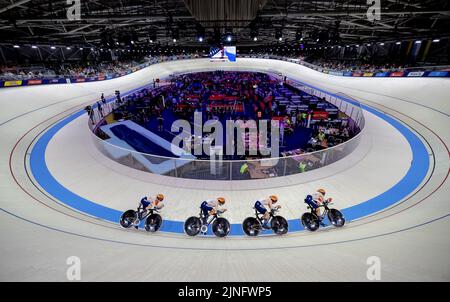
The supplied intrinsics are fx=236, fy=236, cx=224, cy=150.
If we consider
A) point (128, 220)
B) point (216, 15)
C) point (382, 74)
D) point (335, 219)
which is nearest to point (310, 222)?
point (335, 219)

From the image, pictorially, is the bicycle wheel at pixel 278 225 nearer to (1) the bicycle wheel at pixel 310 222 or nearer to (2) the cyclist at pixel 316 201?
(1) the bicycle wheel at pixel 310 222

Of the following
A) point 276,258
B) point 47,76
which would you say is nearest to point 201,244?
point 276,258

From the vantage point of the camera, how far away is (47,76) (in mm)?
22656

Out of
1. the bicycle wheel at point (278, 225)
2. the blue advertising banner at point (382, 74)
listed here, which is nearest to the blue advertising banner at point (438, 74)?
the blue advertising banner at point (382, 74)

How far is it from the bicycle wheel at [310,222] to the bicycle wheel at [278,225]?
622 millimetres

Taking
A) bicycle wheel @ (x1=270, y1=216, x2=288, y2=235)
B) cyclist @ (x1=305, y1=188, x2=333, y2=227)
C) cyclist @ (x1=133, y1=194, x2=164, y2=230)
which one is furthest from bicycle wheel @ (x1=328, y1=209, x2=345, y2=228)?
cyclist @ (x1=133, y1=194, x2=164, y2=230)

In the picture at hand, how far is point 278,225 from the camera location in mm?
6480

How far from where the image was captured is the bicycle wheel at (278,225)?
21.2ft

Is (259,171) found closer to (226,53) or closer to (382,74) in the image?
(382,74)

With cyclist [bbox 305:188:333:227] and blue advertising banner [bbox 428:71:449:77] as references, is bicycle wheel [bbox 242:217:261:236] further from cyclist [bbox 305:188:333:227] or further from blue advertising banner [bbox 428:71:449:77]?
blue advertising banner [bbox 428:71:449:77]

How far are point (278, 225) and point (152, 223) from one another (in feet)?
11.6

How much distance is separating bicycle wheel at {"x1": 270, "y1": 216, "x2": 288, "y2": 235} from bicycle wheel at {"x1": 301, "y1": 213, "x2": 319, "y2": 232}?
622mm

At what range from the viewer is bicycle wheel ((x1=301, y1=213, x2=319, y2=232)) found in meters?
6.61

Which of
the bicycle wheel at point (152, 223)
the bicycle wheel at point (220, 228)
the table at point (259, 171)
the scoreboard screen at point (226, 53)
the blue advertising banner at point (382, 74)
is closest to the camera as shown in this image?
the bicycle wheel at point (220, 228)
